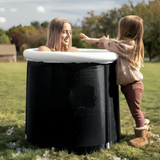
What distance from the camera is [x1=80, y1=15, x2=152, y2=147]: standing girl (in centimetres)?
285

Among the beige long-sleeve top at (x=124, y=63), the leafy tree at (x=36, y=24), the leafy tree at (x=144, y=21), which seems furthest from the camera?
the leafy tree at (x=144, y=21)

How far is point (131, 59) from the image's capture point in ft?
9.36

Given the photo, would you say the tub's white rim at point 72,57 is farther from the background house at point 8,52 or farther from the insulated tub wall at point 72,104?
the background house at point 8,52

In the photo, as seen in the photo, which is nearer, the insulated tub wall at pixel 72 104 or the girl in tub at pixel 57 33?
the insulated tub wall at pixel 72 104

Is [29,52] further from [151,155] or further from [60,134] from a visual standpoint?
[151,155]

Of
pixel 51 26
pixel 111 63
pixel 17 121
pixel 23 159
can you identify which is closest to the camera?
pixel 23 159

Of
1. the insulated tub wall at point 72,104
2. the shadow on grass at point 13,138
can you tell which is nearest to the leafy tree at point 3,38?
the shadow on grass at point 13,138

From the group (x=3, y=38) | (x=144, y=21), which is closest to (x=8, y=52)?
(x=3, y=38)

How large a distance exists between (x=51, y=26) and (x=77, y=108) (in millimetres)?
1126

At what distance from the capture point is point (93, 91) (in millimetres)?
2674

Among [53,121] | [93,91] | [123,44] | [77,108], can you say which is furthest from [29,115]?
[123,44]

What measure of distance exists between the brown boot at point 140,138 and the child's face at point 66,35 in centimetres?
142

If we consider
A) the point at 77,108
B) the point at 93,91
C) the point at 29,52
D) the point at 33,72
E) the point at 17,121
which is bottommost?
the point at 17,121

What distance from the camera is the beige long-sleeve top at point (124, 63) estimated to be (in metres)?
2.83
